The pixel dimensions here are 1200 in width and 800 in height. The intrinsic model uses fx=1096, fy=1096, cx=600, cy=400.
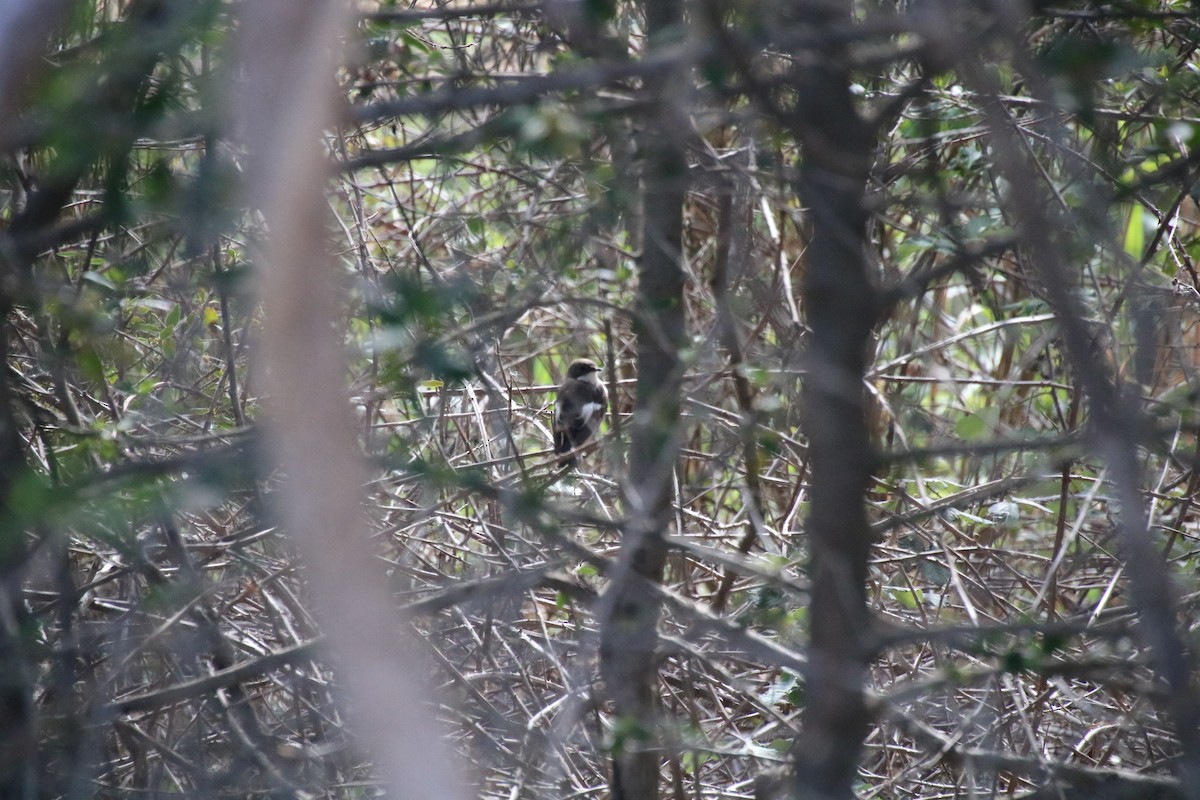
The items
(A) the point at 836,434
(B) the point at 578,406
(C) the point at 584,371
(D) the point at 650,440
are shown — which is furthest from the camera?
(C) the point at 584,371

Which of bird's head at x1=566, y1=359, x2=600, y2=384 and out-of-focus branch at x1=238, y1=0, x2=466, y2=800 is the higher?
bird's head at x1=566, y1=359, x2=600, y2=384

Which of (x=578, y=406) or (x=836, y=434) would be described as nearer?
(x=836, y=434)

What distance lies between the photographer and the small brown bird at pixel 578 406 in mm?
4957

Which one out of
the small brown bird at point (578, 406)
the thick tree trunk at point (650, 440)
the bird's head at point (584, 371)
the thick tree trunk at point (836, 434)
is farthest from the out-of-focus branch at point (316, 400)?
the bird's head at point (584, 371)

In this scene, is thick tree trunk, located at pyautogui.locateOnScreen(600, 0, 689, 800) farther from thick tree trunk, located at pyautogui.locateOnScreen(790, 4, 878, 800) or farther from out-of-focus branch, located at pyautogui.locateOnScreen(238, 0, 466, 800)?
out-of-focus branch, located at pyautogui.locateOnScreen(238, 0, 466, 800)

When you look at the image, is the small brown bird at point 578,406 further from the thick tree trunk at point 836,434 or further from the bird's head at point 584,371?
the thick tree trunk at point 836,434

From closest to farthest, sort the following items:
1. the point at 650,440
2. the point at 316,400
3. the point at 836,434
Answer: the point at 316,400
the point at 836,434
the point at 650,440

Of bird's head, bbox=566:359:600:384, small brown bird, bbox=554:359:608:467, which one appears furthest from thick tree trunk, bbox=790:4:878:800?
bird's head, bbox=566:359:600:384

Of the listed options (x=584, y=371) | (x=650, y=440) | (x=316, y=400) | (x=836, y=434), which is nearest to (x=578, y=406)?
(x=584, y=371)

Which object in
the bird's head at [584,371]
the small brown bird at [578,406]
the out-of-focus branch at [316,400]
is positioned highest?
the bird's head at [584,371]

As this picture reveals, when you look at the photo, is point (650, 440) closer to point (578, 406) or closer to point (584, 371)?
point (578, 406)

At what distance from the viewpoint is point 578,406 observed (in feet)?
17.1

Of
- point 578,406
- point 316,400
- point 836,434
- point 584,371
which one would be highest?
point 584,371

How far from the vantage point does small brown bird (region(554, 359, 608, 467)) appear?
496 centimetres
